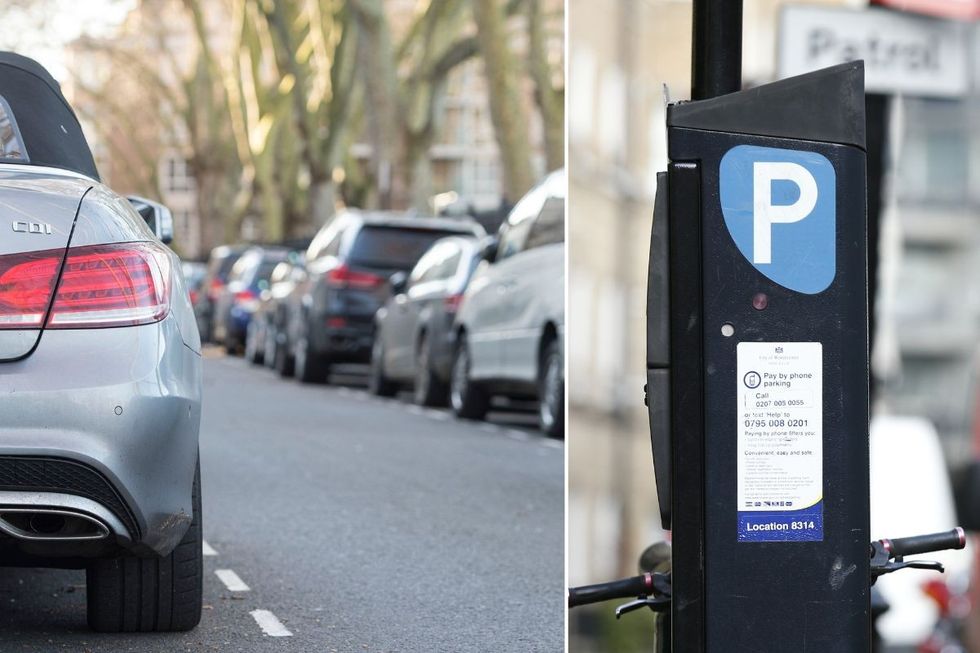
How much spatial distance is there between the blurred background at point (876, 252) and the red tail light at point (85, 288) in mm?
1109

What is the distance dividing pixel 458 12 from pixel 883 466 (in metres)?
27.5

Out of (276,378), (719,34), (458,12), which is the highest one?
(458,12)

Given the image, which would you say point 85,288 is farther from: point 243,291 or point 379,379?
point 243,291

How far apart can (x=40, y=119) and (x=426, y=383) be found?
1128 cm

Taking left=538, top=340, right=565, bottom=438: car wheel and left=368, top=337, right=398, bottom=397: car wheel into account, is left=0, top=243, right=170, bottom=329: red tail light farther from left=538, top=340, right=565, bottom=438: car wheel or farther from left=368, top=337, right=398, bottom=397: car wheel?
left=368, top=337, right=398, bottom=397: car wheel

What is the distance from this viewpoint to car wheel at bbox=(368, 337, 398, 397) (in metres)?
19.2

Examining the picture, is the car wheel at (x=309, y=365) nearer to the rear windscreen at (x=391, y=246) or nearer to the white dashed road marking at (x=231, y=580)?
the rear windscreen at (x=391, y=246)

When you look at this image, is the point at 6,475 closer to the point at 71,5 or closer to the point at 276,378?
the point at 276,378

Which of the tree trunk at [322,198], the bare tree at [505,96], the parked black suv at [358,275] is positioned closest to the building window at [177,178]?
the tree trunk at [322,198]

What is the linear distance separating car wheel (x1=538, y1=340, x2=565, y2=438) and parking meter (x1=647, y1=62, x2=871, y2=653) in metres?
9.19

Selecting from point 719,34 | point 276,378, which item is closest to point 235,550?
point 719,34

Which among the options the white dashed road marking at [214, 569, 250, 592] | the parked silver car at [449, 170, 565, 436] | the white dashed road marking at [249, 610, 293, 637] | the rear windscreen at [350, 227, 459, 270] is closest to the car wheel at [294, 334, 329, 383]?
the rear windscreen at [350, 227, 459, 270]

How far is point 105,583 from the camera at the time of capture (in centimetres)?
571

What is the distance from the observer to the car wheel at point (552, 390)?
1335 centimetres
